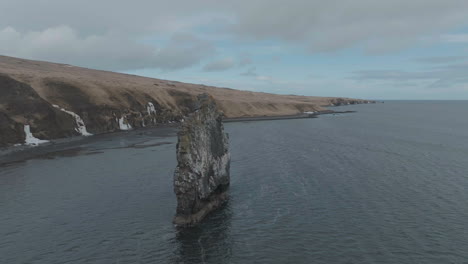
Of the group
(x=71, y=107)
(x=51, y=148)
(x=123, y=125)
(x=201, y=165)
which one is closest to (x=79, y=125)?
(x=71, y=107)

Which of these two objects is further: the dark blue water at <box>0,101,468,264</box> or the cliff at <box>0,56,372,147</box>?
the cliff at <box>0,56,372,147</box>

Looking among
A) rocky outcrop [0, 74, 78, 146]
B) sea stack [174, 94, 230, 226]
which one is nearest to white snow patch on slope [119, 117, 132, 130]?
rocky outcrop [0, 74, 78, 146]

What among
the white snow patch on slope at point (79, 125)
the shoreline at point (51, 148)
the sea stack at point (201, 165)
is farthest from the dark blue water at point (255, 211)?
the white snow patch on slope at point (79, 125)

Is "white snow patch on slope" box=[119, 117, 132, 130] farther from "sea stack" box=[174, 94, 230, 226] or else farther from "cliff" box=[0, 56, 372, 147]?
"sea stack" box=[174, 94, 230, 226]

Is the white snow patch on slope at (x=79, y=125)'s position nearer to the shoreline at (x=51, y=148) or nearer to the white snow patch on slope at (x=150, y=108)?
the shoreline at (x=51, y=148)

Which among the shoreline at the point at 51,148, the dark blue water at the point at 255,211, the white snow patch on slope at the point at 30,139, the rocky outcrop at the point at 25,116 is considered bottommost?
the dark blue water at the point at 255,211

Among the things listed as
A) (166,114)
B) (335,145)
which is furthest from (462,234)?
(166,114)

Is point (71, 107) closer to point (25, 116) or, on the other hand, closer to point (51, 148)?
point (25, 116)
